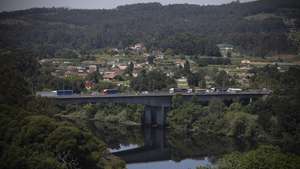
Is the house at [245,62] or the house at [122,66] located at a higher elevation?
the house at [122,66]

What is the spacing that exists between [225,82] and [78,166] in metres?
20.2

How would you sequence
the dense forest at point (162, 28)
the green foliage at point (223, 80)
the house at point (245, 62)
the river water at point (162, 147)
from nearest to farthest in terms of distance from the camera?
the river water at point (162, 147)
the green foliage at point (223, 80)
the house at point (245, 62)
the dense forest at point (162, 28)

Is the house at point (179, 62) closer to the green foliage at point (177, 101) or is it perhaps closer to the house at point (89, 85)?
the house at point (89, 85)

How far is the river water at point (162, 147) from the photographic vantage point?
19562mm

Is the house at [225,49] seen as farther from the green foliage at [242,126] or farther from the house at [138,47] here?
the green foliage at [242,126]

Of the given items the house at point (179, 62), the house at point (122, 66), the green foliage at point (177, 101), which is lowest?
the house at point (179, 62)

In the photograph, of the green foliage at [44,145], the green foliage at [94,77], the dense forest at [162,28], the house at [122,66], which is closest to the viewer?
the green foliage at [44,145]

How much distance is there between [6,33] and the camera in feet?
155

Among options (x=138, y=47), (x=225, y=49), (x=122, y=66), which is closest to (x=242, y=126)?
(x=122, y=66)

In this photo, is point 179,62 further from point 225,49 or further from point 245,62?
point 225,49

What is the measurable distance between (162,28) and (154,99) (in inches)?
1562

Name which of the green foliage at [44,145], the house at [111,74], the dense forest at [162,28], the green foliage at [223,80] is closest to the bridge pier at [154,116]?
the green foliage at [223,80]

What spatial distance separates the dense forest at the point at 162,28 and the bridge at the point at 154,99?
13.9 metres

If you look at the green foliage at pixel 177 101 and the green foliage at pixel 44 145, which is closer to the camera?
the green foliage at pixel 44 145
